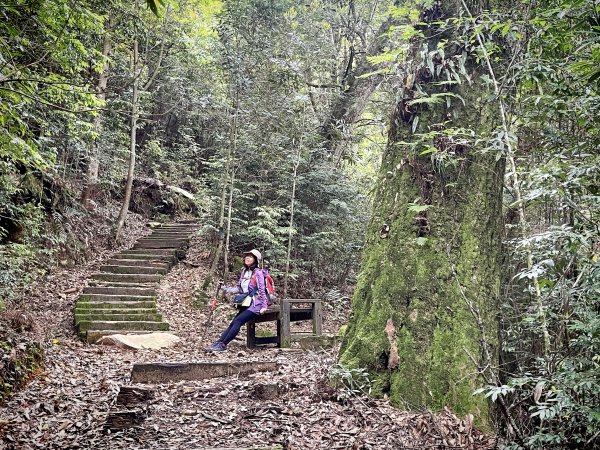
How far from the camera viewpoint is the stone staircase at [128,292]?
9297 millimetres

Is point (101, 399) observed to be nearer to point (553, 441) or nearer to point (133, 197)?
point (553, 441)

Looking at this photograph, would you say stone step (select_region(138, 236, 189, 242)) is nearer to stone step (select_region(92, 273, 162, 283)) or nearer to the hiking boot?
stone step (select_region(92, 273, 162, 283))

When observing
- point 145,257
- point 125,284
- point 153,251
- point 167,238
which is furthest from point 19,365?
point 167,238

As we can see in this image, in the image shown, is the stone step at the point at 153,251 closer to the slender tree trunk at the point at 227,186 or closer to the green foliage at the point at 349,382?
the slender tree trunk at the point at 227,186

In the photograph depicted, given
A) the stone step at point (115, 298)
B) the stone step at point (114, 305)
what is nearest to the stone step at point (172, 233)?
the stone step at point (115, 298)

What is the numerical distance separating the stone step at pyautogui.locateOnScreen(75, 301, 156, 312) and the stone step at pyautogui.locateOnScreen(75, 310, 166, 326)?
212mm

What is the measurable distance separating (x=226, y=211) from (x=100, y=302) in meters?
4.10

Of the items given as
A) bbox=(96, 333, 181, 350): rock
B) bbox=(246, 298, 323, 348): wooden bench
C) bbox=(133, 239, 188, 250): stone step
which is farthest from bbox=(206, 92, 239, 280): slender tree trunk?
bbox=(246, 298, 323, 348): wooden bench

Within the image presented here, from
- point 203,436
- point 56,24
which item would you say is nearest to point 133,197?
point 56,24

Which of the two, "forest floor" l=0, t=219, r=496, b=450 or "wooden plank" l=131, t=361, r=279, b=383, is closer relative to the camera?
"forest floor" l=0, t=219, r=496, b=450

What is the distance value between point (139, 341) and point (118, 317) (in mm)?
1405

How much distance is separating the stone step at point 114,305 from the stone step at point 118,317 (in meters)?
0.21

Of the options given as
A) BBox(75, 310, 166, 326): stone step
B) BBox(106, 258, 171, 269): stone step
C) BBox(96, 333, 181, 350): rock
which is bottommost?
BBox(96, 333, 181, 350): rock

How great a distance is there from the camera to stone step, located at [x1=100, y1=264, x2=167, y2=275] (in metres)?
12.2
